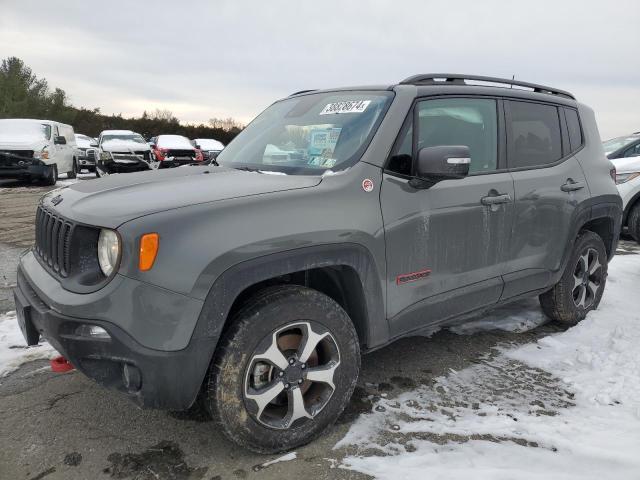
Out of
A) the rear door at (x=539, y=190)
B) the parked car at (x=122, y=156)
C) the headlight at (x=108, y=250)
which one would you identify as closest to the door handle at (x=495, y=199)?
the rear door at (x=539, y=190)

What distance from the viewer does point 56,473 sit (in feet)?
7.51

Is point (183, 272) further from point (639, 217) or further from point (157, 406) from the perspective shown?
point (639, 217)

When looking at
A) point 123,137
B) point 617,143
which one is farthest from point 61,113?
point 617,143

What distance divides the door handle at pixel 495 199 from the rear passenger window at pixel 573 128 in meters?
1.13

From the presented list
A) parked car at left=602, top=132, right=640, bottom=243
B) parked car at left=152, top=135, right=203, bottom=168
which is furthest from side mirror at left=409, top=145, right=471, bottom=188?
parked car at left=152, top=135, right=203, bottom=168

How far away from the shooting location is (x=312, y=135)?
3.07 m

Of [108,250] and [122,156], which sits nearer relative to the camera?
[108,250]

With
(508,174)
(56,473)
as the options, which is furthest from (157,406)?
(508,174)

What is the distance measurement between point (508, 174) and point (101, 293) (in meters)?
2.58

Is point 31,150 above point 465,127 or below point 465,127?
above

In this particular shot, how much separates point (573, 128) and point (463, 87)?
136 centimetres

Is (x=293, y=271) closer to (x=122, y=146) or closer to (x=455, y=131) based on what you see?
(x=455, y=131)

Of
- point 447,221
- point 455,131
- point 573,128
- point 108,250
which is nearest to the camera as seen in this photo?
point 108,250

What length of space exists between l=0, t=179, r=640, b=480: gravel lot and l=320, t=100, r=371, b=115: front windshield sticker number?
164 centimetres
